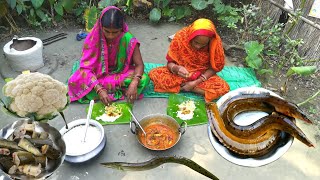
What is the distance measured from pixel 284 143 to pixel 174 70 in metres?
1.74

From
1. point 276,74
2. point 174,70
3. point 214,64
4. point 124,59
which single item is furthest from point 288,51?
point 124,59

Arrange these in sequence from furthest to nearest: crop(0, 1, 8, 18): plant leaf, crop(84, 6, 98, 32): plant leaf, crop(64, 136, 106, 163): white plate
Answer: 1. crop(84, 6, 98, 32): plant leaf
2. crop(0, 1, 8, 18): plant leaf
3. crop(64, 136, 106, 163): white plate

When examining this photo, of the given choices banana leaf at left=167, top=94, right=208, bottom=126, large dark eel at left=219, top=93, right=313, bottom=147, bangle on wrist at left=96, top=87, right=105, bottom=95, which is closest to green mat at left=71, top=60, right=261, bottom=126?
banana leaf at left=167, top=94, right=208, bottom=126

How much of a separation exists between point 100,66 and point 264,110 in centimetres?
200

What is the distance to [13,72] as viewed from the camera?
389cm

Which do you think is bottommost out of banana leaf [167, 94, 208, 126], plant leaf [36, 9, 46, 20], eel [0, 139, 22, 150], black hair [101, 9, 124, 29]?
banana leaf [167, 94, 208, 126]

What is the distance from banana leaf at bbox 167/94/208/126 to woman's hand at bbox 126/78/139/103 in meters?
0.44

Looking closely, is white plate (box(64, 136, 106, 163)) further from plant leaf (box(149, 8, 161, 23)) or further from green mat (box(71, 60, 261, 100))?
plant leaf (box(149, 8, 161, 23))

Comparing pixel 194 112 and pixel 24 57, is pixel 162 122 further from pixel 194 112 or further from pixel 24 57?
pixel 24 57

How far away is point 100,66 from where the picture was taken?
11.3 ft

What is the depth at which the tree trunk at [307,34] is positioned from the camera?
4145mm

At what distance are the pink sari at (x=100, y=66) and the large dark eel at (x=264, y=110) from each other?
1.56m

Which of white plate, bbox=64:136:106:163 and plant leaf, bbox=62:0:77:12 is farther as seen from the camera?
plant leaf, bbox=62:0:77:12

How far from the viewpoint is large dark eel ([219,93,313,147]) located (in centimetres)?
208
